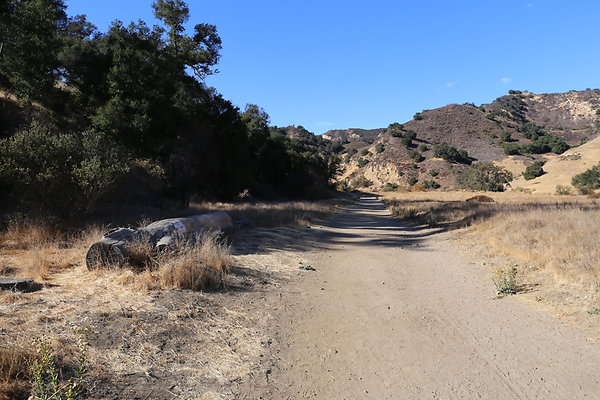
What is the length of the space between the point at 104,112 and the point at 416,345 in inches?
682

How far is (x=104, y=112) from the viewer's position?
16.6 m

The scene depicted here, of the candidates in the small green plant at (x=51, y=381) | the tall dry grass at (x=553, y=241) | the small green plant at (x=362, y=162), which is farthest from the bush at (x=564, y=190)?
the small green plant at (x=51, y=381)

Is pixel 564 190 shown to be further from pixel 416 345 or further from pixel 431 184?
pixel 416 345

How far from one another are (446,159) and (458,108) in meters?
31.6

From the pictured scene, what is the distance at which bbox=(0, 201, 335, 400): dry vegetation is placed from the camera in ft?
10.4

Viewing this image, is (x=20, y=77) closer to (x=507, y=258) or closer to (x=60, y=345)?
(x=60, y=345)

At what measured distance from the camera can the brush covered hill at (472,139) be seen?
217ft

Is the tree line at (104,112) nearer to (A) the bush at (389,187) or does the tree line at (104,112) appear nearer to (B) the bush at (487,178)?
(B) the bush at (487,178)

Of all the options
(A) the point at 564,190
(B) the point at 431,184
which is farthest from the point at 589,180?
(B) the point at 431,184

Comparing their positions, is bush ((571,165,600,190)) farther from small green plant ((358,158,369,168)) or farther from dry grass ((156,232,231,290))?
dry grass ((156,232,231,290))

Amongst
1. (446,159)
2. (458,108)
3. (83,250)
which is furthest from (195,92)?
(458,108)

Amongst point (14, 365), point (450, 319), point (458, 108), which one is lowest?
point (450, 319)

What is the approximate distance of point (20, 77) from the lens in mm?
16734

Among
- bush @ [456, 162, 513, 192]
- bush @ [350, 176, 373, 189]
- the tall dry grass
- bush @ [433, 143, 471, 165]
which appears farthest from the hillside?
the tall dry grass
